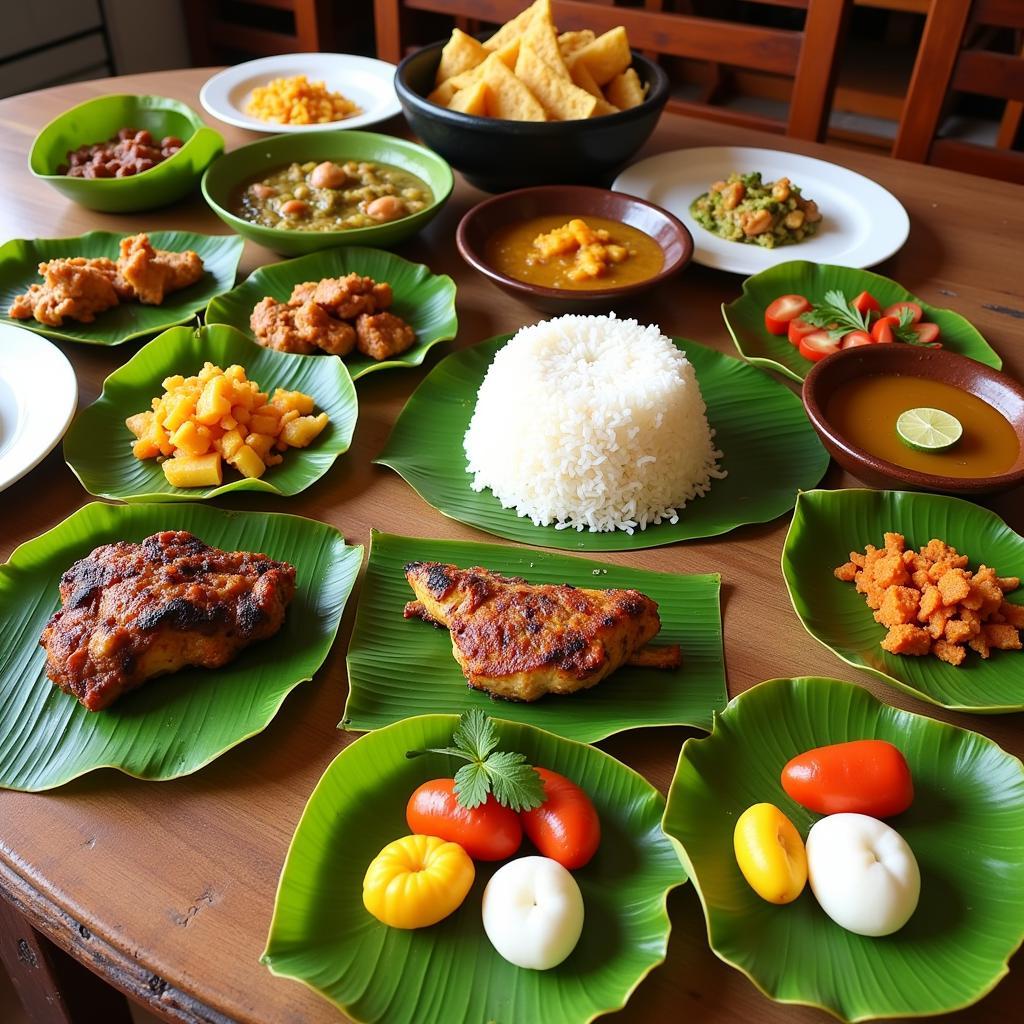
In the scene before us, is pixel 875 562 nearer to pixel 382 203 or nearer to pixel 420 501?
pixel 420 501

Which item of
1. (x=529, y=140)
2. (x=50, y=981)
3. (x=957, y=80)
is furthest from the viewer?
(x=957, y=80)

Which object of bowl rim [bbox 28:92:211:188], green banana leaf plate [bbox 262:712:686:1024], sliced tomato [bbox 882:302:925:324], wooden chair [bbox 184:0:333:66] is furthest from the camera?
wooden chair [bbox 184:0:333:66]

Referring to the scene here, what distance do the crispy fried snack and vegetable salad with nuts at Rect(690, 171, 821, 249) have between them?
1.21 metres

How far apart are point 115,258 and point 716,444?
174 cm

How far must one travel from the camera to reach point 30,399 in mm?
2098

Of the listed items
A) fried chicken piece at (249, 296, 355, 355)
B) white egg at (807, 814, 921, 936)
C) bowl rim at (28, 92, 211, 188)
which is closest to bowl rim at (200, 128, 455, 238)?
bowl rim at (28, 92, 211, 188)

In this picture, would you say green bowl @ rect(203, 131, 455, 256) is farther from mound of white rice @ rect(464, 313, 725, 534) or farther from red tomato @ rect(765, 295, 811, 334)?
red tomato @ rect(765, 295, 811, 334)

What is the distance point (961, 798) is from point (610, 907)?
55cm

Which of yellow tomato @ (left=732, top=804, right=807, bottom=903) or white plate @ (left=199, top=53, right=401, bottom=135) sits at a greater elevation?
white plate @ (left=199, top=53, right=401, bottom=135)

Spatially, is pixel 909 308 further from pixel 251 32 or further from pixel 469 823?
pixel 251 32

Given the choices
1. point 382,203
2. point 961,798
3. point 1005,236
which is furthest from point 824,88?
point 961,798

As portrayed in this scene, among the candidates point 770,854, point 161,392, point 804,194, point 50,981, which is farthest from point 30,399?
point 804,194

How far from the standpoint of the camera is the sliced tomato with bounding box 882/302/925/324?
7.73 feet

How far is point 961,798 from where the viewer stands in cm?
138
